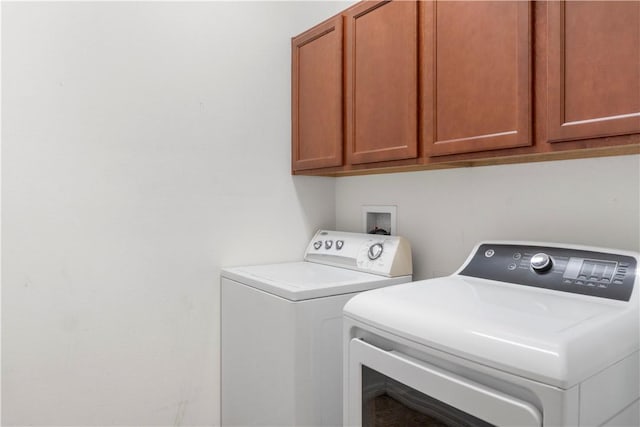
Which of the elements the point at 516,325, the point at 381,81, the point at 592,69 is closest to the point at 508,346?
the point at 516,325

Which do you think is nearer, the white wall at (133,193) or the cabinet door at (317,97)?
the white wall at (133,193)

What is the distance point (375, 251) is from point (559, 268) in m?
0.72

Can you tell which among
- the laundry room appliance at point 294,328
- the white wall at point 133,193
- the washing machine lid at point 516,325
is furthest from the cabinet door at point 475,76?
the white wall at point 133,193

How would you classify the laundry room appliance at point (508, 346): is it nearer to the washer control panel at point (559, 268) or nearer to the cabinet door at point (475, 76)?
the washer control panel at point (559, 268)

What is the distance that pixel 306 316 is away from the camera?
136 cm

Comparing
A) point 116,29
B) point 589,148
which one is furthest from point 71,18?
point 589,148

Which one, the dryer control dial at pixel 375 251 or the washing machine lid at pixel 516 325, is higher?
the dryer control dial at pixel 375 251

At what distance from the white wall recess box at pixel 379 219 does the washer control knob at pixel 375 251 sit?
0.19 m

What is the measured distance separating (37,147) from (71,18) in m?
0.51

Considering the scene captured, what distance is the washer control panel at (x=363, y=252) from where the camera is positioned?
163 cm

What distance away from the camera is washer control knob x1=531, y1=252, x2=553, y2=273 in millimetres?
1171

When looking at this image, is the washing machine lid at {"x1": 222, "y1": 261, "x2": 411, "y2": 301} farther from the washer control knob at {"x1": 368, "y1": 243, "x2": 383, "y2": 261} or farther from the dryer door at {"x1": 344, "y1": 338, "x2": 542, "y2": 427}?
the dryer door at {"x1": 344, "y1": 338, "x2": 542, "y2": 427}

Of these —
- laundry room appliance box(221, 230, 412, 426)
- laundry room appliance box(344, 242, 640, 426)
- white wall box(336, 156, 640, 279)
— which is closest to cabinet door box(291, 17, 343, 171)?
white wall box(336, 156, 640, 279)

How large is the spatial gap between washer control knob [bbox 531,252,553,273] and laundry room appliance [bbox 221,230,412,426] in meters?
0.54
